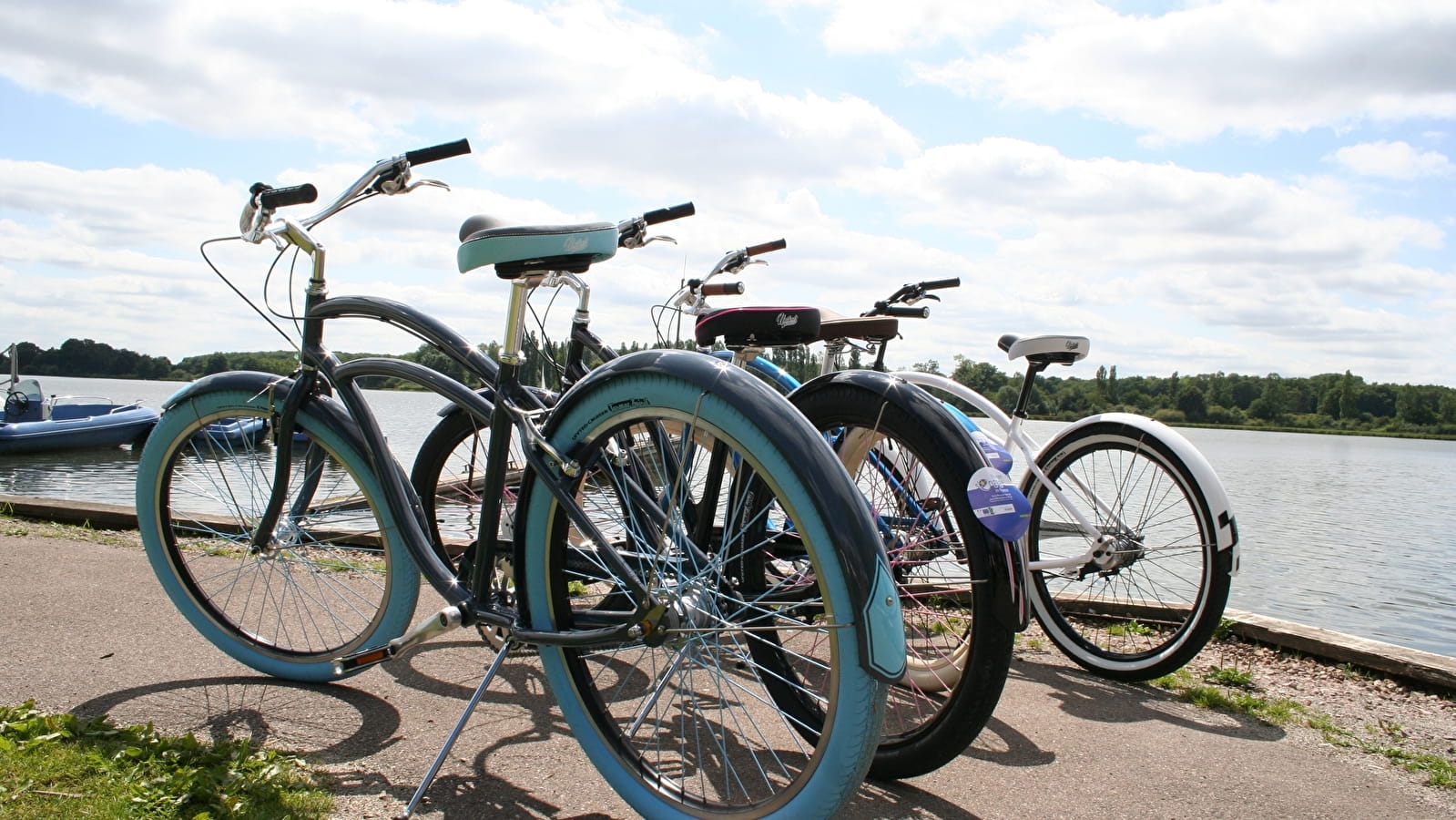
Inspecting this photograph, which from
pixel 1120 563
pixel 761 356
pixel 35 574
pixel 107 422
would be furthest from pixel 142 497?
pixel 107 422

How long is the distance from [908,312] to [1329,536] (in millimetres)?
8343

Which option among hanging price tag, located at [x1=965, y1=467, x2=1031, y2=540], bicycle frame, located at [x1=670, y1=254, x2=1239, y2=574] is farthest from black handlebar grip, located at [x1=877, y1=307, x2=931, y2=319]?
hanging price tag, located at [x1=965, y1=467, x2=1031, y2=540]

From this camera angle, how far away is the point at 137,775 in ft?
7.33

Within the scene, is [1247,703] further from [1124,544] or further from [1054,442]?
[1054,442]

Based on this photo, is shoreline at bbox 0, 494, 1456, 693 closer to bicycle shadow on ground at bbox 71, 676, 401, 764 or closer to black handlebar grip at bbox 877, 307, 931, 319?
black handlebar grip at bbox 877, 307, 931, 319

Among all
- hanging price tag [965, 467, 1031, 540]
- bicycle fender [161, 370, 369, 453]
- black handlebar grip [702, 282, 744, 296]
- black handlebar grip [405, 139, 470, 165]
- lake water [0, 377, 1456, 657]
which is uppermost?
black handlebar grip [405, 139, 470, 165]

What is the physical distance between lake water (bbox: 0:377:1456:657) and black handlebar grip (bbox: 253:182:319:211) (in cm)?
251

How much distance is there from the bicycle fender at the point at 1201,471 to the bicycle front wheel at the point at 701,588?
1645mm

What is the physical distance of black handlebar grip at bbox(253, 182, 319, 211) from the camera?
302 centimetres

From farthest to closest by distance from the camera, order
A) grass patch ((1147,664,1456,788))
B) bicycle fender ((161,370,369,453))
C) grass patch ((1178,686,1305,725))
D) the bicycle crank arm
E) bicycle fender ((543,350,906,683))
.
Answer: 1. grass patch ((1178,686,1305,725))
2. bicycle fender ((161,370,369,453))
3. grass patch ((1147,664,1456,788))
4. the bicycle crank arm
5. bicycle fender ((543,350,906,683))

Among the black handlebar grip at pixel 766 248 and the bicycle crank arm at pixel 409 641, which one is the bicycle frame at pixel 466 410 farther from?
the black handlebar grip at pixel 766 248

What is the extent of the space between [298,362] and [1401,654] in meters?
4.04

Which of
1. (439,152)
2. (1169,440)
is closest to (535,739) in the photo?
(439,152)

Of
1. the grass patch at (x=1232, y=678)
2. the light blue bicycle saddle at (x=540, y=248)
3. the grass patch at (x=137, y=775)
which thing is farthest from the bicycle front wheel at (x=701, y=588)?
the grass patch at (x=1232, y=678)
